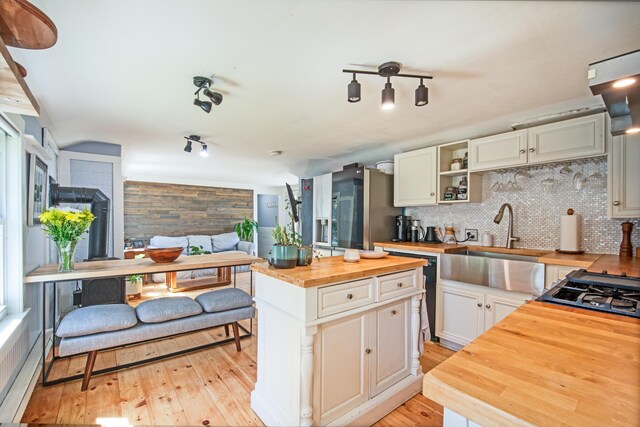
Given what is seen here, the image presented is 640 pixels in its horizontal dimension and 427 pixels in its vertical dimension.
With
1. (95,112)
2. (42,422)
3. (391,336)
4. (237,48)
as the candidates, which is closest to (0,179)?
(95,112)

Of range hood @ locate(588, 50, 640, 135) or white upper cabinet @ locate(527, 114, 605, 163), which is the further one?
white upper cabinet @ locate(527, 114, 605, 163)

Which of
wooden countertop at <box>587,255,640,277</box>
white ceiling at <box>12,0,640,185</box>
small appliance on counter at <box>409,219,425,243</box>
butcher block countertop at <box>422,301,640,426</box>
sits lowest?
butcher block countertop at <box>422,301,640,426</box>

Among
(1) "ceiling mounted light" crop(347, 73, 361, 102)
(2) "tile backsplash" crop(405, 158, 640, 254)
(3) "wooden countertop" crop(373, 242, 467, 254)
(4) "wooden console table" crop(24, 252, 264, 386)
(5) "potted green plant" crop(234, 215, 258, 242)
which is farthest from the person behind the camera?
(5) "potted green plant" crop(234, 215, 258, 242)

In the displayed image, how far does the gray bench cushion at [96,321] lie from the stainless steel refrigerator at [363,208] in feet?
7.65

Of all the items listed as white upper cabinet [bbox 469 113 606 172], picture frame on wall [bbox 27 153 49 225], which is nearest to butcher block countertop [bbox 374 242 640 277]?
white upper cabinet [bbox 469 113 606 172]

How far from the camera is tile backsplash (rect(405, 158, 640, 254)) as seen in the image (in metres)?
2.36

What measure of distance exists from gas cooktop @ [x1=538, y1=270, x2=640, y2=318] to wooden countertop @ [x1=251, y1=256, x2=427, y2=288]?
0.81 metres

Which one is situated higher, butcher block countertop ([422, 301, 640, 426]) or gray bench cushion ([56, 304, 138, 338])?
butcher block countertop ([422, 301, 640, 426])

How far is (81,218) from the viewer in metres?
2.20

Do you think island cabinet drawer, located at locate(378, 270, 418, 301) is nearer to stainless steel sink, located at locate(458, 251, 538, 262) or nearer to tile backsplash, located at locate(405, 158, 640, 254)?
stainless steel sink, located at locate(458, 251, 538, 262)

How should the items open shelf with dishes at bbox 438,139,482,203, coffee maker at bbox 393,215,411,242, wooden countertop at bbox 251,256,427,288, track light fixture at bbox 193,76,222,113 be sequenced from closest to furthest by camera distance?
1. wooden countertop at bbox 251,256,427,288
2. track light fixture at bbox 193,76,222,113
3. open shelf with dishes at bbox 438,139,482,203
4. coffee maker at bbox 393,215,411,242

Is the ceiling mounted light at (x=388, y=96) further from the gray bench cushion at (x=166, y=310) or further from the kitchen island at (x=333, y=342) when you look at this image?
the gray bench cushion at (x=166, y=310)

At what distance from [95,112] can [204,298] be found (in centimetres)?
189

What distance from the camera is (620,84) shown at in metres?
1.00
